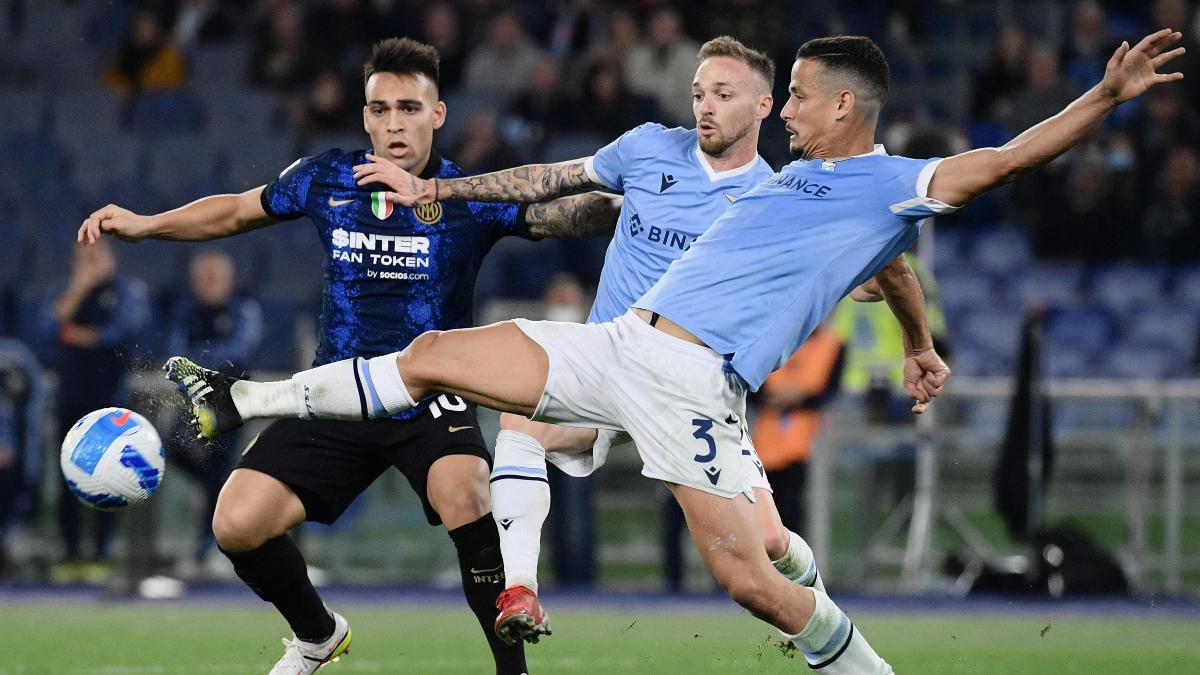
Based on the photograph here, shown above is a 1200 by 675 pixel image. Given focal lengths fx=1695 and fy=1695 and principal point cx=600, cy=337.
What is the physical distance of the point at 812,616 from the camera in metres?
5.39

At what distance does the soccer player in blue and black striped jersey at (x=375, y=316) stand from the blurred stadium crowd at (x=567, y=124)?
7.18 metres

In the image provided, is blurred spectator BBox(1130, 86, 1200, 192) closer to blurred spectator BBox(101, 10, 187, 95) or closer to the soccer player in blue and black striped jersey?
blurred spectator BBox(101, 10, 187, 95)

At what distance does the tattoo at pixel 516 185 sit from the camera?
612 centimetres

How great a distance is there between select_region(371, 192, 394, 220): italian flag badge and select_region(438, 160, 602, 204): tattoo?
394 mm

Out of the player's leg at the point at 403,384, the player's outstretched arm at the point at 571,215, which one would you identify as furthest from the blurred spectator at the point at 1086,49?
the player's leg at the point at 403,384

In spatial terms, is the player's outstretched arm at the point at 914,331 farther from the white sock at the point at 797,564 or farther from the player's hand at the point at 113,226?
the player's hand at the point at 113,226

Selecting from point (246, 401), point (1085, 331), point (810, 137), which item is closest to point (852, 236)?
point (810, 137)

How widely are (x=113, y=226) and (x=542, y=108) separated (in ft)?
31.5

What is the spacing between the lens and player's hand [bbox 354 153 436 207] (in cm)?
589

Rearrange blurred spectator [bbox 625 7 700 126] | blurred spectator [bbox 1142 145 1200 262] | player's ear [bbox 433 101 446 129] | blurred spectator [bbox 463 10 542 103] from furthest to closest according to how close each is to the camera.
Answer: blurred spectator [bbox 463 10 542 103] → blurred spectator [bbox 625 7 700 126] → blurred spectator [bbox 1142 145 1200 262] → player's ear [bbox 433 101 446 129]

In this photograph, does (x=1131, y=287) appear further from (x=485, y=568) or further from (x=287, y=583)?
(x=287, y=583)

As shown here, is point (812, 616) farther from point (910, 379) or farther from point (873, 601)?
point (873, 601)

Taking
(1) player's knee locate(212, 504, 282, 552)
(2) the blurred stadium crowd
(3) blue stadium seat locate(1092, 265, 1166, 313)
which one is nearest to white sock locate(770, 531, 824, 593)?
(1) player's knee locate(212, 504, 282, 552)

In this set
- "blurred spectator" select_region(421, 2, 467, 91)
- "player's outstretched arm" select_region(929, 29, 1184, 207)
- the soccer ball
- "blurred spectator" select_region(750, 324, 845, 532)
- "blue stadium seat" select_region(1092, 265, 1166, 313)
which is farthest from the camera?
"blurred spectator" select_region(421, 2, 467, 91)
